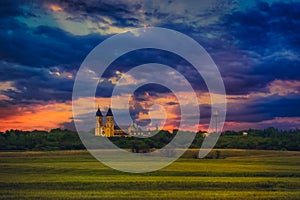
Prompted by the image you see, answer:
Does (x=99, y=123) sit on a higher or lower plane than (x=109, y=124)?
higher

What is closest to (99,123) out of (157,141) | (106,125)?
(106,125)

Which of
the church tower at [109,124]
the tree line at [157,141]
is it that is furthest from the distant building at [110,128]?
the tree line at [157,141]

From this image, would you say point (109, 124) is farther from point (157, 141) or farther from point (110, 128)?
point (157, 141)

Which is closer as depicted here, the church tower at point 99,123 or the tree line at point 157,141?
the tree line at point 157,141

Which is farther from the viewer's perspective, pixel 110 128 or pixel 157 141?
pixel 110 128

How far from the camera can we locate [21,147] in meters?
116

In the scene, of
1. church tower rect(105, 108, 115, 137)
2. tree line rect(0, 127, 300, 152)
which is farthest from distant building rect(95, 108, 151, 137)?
tree line rect(0, 127, 300, 152)

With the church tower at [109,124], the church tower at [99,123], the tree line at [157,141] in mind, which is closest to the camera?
the tree line at [157,141]

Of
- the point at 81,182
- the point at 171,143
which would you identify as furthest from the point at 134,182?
the point at 171,143

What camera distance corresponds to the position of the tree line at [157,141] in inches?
Result: 4154

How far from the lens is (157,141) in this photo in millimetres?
116000

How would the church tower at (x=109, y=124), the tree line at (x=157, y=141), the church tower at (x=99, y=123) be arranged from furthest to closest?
the church tower at (x=109, y=124), the church tower at (x=99, y=123), the tree line at (x=157, y=141)

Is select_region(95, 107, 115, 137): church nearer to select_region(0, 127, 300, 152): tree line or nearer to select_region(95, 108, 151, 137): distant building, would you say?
select_region(95, 108, 151, 137): distant building

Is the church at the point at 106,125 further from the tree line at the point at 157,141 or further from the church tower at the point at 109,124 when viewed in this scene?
the tree line at the point at 157,141
